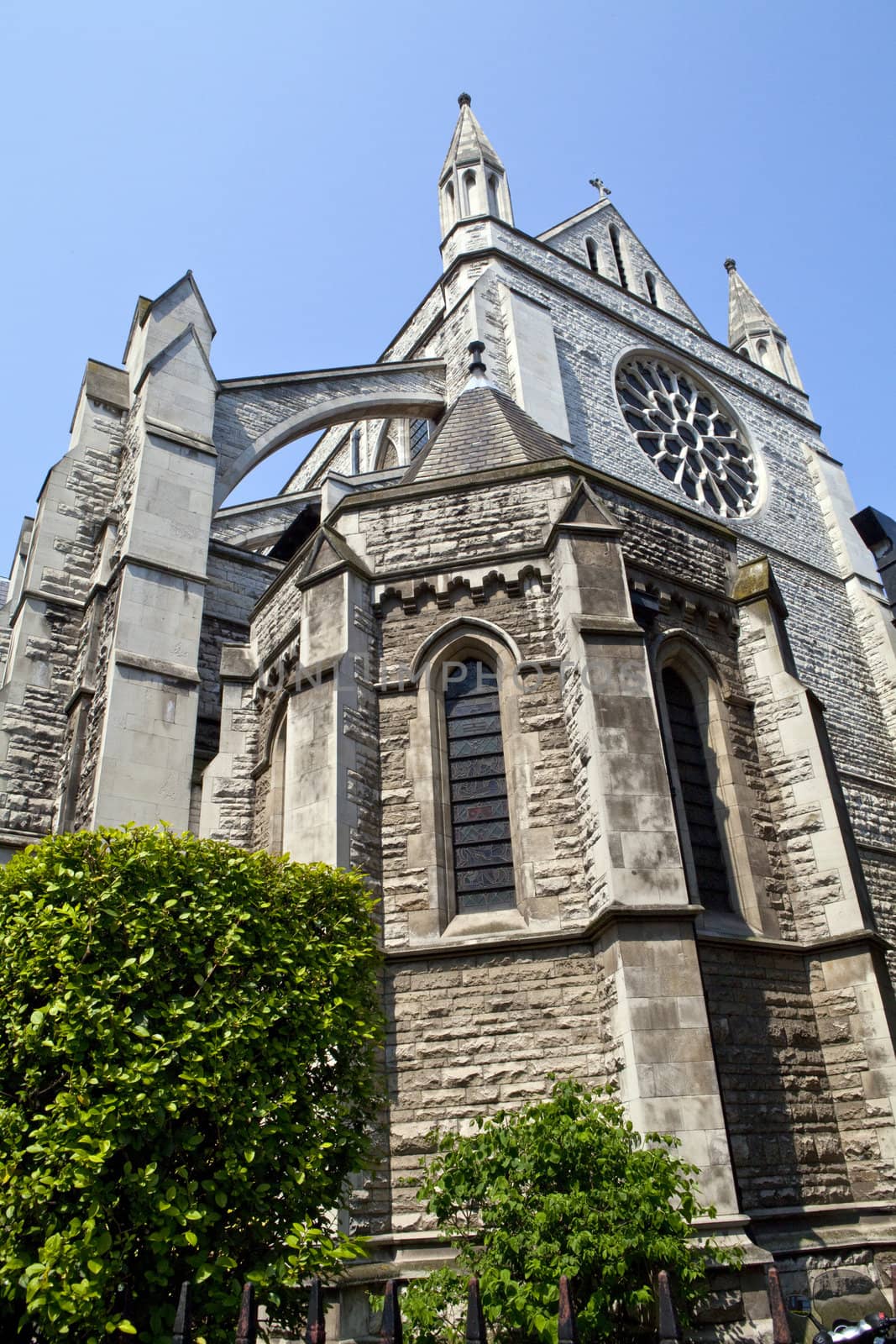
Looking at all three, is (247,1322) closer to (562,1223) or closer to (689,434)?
(562,1223)

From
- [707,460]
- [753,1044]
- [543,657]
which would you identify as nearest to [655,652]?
[543,657]

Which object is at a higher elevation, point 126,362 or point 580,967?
point 126,362

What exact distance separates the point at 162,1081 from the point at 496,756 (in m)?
4.77

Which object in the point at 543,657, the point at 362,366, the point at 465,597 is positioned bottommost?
the point at 543,657

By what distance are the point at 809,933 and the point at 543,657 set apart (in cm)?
374

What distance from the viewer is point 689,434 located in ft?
77.4

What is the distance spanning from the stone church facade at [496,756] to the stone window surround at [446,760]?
1.2 inches

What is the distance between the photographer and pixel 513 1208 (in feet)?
20.7

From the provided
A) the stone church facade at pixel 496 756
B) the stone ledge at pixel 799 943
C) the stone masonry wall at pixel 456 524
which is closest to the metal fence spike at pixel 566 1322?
the stone church facade at pixel 496 756

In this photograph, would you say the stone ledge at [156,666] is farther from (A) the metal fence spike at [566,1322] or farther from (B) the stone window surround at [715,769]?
(A) the metal fence spike at [566,1322]

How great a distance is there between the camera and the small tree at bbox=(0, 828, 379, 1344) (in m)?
5.58

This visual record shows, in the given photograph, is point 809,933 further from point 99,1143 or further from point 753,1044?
point 99,1143

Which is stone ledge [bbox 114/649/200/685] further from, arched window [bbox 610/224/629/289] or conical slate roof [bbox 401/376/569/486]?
arched window [bbox 610/224/629/289]

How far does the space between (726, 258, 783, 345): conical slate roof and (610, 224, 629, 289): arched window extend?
5.24 m
